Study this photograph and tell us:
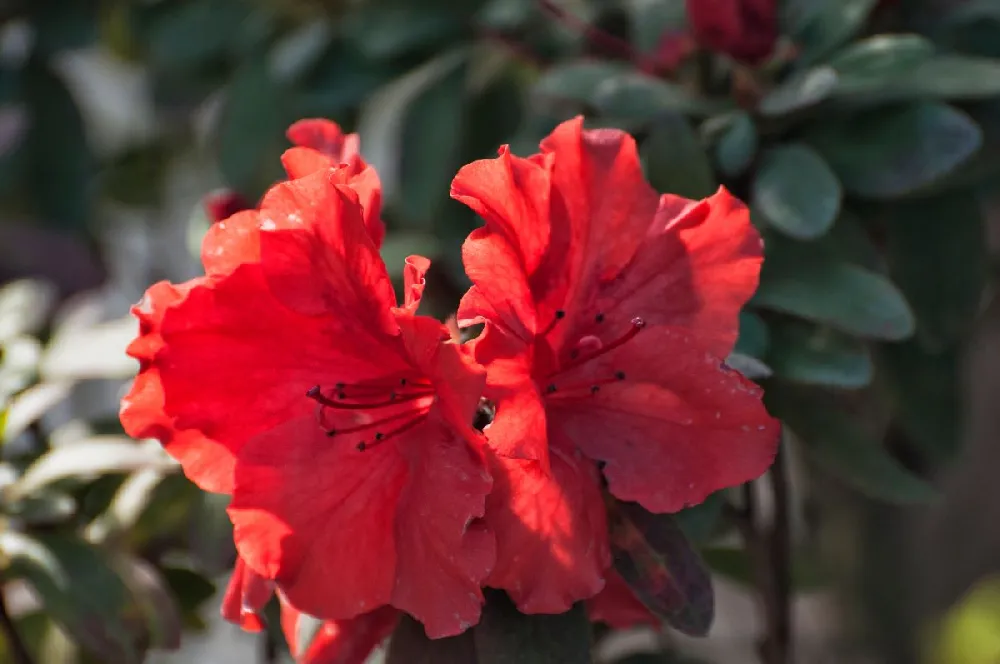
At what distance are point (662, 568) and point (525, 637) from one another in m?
0.09

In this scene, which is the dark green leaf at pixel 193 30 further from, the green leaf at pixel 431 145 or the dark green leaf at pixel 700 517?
the dark green leaf at pixel 700 517

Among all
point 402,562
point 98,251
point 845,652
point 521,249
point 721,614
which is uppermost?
point 521,249

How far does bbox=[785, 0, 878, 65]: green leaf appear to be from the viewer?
0.91 metres

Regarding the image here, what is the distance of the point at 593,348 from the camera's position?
0.65 m

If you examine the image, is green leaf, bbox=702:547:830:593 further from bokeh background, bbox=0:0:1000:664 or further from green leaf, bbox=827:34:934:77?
green leaf, bbox=827:34:934:77

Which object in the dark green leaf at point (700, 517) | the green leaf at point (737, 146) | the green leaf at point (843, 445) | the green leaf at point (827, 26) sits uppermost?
the green leaf at point (827, 26)

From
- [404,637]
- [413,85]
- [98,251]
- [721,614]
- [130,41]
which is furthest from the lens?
[721,614]

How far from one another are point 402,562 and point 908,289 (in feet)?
1.97

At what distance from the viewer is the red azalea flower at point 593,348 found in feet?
2.01

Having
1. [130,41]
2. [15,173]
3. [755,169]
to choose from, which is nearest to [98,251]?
[15,173]

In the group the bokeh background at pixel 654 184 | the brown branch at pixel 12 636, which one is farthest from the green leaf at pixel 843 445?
the brown branch at pixel 12 636

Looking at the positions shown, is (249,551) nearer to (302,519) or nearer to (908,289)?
(302,519)

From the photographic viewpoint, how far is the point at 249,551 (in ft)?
1.95

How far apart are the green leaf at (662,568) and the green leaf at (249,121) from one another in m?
0.85
